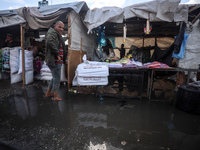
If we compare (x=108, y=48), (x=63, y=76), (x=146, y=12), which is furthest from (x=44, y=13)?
(x=108, y=48)

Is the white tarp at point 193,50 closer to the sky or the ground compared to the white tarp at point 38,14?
closer to the ground

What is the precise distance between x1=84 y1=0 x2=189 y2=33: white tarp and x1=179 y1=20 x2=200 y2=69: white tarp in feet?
1.87

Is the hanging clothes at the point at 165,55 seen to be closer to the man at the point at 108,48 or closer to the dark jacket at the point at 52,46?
the man at the point at 108,48

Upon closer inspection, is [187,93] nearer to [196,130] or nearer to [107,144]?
[196,130]

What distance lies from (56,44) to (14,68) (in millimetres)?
3358

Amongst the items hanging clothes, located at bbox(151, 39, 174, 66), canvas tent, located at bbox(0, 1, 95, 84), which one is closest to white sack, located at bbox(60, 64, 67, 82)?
canvas tent, located at bbox(0, 1, 95, 84)

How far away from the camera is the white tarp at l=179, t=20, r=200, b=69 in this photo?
4.23 metres

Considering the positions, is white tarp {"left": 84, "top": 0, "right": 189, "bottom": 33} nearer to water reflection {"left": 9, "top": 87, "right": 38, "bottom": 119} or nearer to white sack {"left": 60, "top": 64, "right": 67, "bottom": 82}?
white sack {"left": 60, "top": 64, "right": 67, "bottom": 82}

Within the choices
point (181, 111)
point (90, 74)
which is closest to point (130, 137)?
point (181, 111)

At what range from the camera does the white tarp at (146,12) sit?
13.3 ft

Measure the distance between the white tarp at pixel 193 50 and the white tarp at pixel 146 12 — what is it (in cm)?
57

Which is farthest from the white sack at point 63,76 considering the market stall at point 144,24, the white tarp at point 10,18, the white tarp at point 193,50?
the white tarp at point 193,50

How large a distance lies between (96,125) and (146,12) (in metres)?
4.26

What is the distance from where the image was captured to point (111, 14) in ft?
14.8
